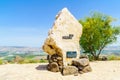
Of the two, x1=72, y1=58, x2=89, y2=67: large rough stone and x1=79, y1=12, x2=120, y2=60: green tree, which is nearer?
x1=72, y1=58, x2=89, y2=67: large rough stone

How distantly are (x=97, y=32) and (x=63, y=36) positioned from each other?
8.89 meters

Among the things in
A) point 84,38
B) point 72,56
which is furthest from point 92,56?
point 72,56

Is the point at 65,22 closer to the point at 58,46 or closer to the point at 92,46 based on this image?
the point at 58,46

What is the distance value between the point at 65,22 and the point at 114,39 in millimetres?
10823

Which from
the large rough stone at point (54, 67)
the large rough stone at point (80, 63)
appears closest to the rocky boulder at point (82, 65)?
the large rough stone at point (80, 63)

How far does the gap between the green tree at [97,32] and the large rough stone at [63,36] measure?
7059mm

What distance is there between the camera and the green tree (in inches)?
1041

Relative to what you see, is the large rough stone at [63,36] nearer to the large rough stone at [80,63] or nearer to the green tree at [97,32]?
the large rough stone at [80,63]

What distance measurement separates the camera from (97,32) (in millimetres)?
26562

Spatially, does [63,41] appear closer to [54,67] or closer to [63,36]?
[63,36]

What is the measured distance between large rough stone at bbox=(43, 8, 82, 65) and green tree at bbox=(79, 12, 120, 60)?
23.2ft

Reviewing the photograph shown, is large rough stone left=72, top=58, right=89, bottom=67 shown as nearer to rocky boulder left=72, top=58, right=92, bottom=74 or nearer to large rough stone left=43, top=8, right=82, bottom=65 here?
rocky boulder left=72, top=58, right=92, bottom=74

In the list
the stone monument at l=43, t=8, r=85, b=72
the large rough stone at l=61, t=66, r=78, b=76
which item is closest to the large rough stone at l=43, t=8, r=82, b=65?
the stone monument at l=43, t=8, r=85, b=72

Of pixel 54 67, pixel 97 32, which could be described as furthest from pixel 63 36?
pixel 97 32
